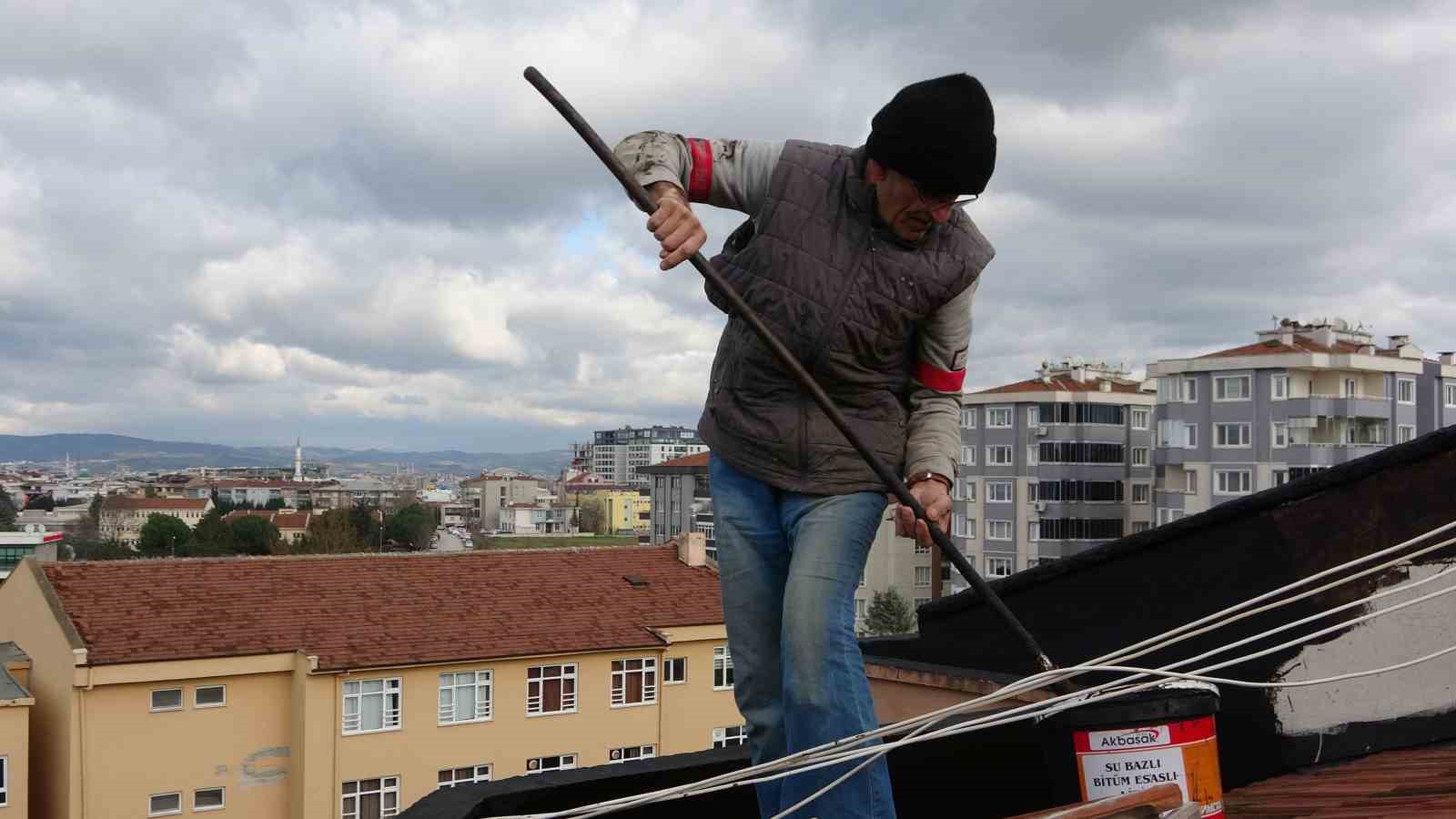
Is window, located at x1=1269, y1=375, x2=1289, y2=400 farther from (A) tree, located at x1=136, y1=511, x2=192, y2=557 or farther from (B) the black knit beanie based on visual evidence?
(A) tree, located at x1=136, y1=511, x2=192, y2=557

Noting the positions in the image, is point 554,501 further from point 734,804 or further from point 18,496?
point 734,804

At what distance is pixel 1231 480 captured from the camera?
128 ft

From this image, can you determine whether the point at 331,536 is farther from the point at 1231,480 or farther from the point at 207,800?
the point at 1231,480

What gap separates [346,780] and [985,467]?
27.9 metres

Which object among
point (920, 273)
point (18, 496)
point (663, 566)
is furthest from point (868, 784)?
point (18, 496)

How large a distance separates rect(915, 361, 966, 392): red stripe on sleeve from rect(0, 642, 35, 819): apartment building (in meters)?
25.7

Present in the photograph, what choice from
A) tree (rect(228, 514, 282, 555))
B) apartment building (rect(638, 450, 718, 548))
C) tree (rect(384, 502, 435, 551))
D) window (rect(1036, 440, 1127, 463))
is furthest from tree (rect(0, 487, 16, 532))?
window (rect(1036, 440, 1127, 463))

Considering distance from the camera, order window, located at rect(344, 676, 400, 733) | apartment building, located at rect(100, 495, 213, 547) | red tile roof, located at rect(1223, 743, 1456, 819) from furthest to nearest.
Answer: apartment building, located at rect(100, 495, 213, 547), window, located at rect(344, 676, 400, 733), red tile roof, located at rect(1223, 743, 1456, 819)

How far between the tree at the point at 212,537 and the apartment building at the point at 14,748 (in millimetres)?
46073

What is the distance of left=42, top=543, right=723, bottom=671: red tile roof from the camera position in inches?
975

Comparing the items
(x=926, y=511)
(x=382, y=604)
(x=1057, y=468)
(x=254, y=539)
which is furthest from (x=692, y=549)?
(x=254, y=539)

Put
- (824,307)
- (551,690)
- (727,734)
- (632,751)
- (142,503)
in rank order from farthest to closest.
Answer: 1. (142,503)
2. (727,734)
3. (632,751)
4. (551,690)
5. (824,307)

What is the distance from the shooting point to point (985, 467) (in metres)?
46.0

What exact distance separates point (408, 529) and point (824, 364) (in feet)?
275
